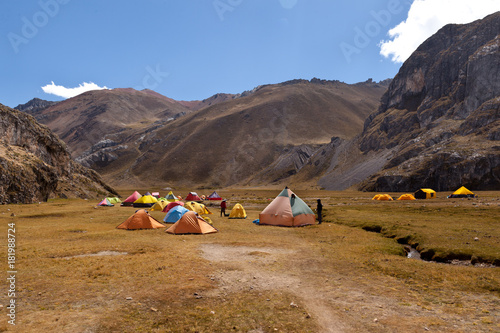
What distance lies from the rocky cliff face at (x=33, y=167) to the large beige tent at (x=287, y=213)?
41.6 metres

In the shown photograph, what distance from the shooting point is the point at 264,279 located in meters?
11.6

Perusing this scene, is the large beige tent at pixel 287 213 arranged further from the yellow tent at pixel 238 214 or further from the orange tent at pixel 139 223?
the orange tent at pixel 139 223

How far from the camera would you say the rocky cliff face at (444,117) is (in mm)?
92125

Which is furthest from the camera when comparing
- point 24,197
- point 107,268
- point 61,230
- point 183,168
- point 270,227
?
point 183,168

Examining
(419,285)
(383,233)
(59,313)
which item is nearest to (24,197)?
(59,313)

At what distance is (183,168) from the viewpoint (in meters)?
192

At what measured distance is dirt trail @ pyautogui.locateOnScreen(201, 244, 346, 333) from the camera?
8.44 meters

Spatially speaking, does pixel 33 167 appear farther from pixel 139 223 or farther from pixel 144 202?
pixel 139 223

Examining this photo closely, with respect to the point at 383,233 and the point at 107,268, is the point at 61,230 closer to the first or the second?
the point at 107,268

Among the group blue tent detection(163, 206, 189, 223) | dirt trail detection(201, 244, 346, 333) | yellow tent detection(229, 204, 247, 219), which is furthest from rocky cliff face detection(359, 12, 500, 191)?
dirt trail detection(201, 244, 346, 333)

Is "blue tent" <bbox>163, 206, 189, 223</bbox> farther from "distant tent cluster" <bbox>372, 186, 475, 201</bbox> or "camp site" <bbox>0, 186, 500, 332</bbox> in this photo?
"distant tent cluster" <bbox>372, 186, 475, 201</bbox>

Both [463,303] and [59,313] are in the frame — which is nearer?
[59,313]

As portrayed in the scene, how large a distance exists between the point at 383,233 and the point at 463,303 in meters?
15.4

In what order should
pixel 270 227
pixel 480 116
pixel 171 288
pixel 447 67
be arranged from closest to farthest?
pixel 171 288 < pixel 270 227 < pixel 480 116 < pixel 447 67
